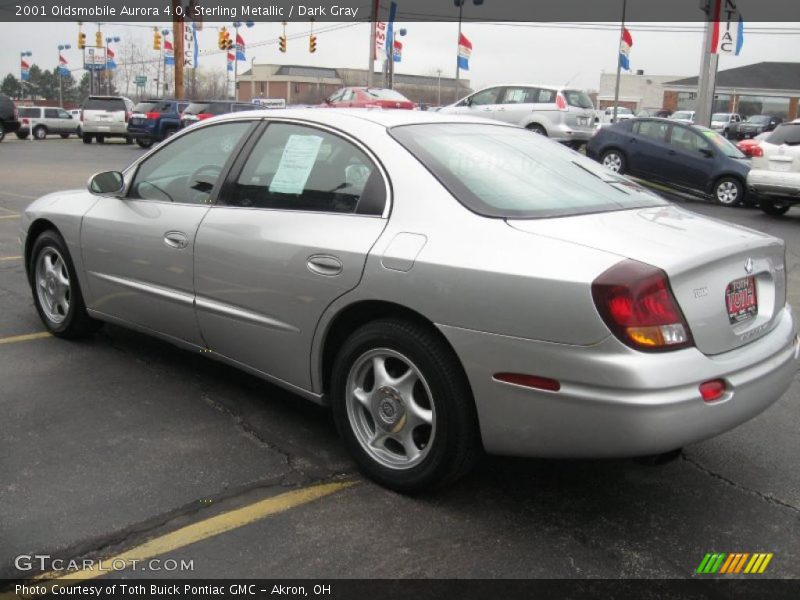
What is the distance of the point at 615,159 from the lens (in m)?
16.2

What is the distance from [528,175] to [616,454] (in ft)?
4.39

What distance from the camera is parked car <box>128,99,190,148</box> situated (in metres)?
26.0

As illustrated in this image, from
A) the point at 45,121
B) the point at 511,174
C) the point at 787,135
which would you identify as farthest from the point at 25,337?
the point at 45,121

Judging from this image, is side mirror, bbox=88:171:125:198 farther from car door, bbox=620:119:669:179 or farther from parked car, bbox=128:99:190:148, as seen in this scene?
parked car, bbox=128:99:190:148

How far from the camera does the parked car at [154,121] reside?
2605 cm

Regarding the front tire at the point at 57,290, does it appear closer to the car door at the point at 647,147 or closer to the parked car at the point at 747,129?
the car door at the point at 647,147

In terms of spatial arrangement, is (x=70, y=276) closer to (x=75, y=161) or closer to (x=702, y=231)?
(x=702, y=231)

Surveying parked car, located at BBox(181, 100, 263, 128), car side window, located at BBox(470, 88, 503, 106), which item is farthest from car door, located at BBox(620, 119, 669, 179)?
parked car, located at BBox(181, 100, 263, 128)

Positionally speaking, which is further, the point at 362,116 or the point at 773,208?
the point at 773,208

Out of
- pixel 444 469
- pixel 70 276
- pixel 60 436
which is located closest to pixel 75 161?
pixel 70 276

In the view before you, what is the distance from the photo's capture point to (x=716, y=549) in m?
2.81

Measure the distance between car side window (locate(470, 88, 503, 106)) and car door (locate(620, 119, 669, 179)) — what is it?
495 centimetres

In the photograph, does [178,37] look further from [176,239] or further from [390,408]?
[390,408]

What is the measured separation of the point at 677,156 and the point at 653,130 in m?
0.80
